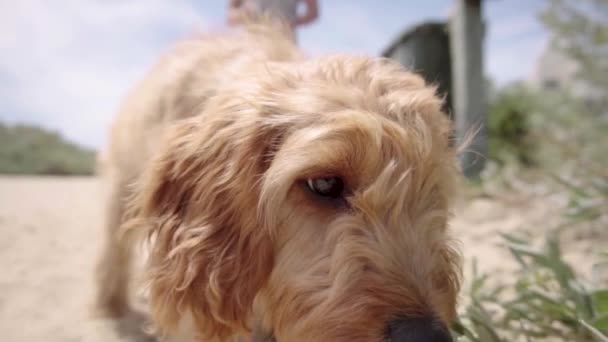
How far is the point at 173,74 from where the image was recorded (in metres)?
3.38

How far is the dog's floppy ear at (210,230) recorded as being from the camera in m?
2.13

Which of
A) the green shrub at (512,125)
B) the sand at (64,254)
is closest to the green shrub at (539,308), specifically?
the sand at (64,254)

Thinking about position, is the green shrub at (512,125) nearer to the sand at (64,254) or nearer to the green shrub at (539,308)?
the sand at (64,254)

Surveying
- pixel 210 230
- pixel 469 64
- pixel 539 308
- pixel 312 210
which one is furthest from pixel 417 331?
pixel 469 64

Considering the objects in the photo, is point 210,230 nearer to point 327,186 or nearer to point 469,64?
point 327,186

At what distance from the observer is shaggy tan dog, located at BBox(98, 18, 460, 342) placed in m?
1.84

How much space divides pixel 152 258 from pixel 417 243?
1223mm

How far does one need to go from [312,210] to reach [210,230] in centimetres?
48

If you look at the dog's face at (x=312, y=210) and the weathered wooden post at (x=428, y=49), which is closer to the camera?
the dog's face at (x=312, y=210)

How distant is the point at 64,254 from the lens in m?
5.56

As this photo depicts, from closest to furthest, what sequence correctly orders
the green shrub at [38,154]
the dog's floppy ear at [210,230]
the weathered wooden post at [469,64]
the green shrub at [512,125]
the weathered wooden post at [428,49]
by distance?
the dog's floppy ear at [210,230] → the weathered wooden post at [469,64] → the weathered wooden post at [428,49] → the green shrub at [512,125] → the green shrub at [38,154]

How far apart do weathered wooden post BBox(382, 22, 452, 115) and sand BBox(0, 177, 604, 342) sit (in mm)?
2851

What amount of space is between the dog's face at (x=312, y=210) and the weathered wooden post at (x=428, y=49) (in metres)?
6.14

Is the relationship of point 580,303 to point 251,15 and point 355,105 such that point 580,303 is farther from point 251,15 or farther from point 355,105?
point 251,15
